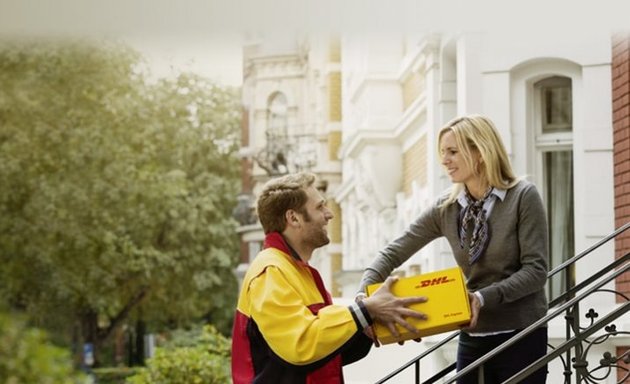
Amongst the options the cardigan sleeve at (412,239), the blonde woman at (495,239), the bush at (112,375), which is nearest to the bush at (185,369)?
the bush at (112,375)

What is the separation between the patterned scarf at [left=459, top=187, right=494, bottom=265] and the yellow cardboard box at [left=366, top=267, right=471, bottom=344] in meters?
0.43

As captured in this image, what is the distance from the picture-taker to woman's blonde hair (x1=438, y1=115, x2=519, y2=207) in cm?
530

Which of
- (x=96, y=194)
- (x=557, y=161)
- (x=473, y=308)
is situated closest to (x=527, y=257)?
(x=473, y=308)

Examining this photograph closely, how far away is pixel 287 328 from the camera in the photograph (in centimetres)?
464

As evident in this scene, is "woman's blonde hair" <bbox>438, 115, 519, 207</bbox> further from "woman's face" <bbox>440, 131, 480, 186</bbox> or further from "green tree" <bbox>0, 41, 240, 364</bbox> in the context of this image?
"green tree" <bbox>0, 41, 240, 364</bbox>

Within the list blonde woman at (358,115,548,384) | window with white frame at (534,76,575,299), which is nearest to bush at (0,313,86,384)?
window with white frame at (534,76,575,299)

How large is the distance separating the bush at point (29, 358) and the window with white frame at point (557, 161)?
18897 millimetres

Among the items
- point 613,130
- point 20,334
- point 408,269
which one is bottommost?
point 20,334

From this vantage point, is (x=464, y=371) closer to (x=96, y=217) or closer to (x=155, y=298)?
(x=96, y=217)

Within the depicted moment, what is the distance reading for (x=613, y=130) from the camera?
1014cm

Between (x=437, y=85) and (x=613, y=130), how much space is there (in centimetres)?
296

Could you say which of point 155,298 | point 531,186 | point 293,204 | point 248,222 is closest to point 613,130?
point 531,186

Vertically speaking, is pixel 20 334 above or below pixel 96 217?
below

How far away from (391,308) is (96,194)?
27.2m
